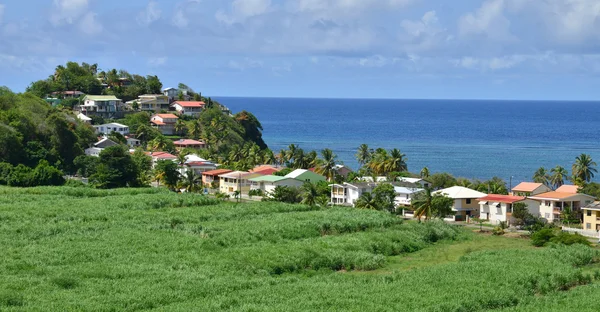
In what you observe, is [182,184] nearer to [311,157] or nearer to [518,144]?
[311,157]

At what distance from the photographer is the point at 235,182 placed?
91500mm

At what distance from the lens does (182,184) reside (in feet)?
291

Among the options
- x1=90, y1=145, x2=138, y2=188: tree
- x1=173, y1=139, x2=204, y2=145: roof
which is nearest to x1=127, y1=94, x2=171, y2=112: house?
x1=173, y1=139, x2=204, y2=145: roof

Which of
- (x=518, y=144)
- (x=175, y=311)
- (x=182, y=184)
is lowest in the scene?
(x=175, y=311)

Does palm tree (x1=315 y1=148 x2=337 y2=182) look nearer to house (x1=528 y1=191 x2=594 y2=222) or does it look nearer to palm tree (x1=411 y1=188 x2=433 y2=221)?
palm tree (x1=411 y1=188 x2=433 y2=221)

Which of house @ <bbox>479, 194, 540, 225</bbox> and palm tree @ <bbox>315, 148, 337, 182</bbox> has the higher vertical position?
palm tree @ <bbox>315, 148, 337, 182</bbox>

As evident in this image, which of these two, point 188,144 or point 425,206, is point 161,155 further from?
point 425,206

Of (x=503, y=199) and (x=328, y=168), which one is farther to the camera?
(x=328, y=168)

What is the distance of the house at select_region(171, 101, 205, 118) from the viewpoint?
5822 inches

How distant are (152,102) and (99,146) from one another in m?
37.6

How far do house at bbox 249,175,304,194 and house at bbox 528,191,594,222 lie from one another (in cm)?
2685


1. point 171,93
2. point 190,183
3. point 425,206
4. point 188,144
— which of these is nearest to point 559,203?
point 425,206

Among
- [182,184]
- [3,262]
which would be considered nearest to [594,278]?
[3,262]

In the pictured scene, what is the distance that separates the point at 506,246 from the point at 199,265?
24450mm
